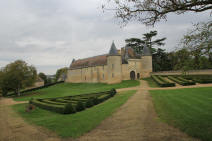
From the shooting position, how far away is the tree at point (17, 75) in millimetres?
30391

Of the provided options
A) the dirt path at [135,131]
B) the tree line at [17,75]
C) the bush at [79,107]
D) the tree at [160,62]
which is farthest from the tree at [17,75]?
the tree at [160,62]

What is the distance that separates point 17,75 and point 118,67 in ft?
70.9

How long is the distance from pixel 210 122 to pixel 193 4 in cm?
514

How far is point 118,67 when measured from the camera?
1368 inches

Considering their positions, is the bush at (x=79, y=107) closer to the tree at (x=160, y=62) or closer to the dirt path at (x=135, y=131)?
the dirt path at (x=135, y=131)

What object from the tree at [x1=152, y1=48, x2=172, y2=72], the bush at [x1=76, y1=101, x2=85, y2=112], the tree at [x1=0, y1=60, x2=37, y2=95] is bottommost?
the bush at [x1=76, y1=101, x2=85, y2=112]

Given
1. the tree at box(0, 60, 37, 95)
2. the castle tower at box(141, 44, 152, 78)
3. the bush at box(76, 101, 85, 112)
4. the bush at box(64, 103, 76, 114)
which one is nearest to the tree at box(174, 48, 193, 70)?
the bush at box(64, 103, 76, 114)

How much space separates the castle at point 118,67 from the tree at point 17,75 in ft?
51.8

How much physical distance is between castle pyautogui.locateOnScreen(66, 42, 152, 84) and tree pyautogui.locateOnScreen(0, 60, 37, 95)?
15.8 meters

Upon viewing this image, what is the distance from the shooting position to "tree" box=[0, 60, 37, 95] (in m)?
30.4

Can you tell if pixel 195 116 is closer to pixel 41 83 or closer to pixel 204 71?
pixel 204 71

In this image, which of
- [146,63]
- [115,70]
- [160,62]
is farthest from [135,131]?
[160,62]

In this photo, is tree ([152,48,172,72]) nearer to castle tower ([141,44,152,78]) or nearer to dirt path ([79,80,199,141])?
castle tower ([141,44,152,78])

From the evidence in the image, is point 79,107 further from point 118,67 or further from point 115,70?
point 118,67
